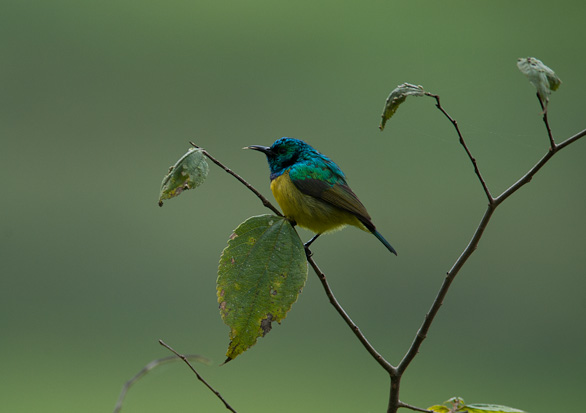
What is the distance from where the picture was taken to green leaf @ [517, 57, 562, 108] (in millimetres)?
655

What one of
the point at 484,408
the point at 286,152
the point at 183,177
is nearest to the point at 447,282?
the point at 484,408

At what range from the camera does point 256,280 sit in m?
0.72

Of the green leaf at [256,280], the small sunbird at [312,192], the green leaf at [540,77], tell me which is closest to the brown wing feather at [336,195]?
the small sunbird at [312,192]

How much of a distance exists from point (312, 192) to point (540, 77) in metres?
0.72

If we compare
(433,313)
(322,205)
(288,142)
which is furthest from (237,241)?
(288,142)

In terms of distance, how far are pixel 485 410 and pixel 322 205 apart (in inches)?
26.0

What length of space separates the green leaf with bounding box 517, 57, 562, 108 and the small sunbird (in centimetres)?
62

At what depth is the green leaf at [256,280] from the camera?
690 millimetres

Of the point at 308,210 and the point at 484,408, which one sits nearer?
the point at 484,408

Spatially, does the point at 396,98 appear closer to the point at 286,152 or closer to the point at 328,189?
the point at 328,189

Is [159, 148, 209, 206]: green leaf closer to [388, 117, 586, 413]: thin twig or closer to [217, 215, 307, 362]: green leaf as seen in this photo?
[217, 215, 307, 362]: green leaf

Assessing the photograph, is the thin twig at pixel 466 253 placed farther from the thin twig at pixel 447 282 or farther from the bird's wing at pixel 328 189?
the bird's wing at pixel 328 189

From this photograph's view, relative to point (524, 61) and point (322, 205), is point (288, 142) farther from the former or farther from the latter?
point (524, 61)

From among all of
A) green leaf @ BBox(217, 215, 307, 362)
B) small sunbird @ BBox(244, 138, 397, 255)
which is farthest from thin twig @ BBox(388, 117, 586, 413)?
small sunbird @ BBox(244, 138, 397, 255)
